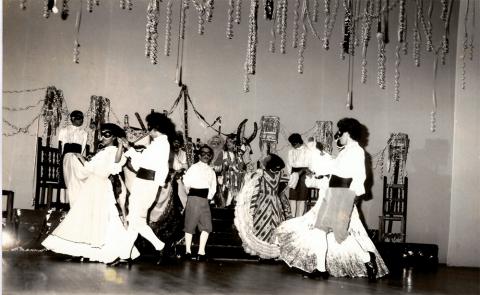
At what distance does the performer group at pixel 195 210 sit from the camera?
16.1 feet

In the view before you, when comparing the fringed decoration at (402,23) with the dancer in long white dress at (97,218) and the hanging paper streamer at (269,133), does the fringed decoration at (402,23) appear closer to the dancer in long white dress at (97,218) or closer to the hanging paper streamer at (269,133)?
the hanging paper streamer at (269,133)

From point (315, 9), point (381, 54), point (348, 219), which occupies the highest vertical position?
point (315, 9)

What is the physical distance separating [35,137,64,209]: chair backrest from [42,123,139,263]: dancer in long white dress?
1.76 meters

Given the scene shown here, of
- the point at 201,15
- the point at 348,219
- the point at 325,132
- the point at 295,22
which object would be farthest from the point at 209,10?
the point at 348,219

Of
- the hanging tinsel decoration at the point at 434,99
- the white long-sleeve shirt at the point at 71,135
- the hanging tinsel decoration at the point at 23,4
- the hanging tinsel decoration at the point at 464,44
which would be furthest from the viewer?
the hanging tinsel decoration at the point at 434,99

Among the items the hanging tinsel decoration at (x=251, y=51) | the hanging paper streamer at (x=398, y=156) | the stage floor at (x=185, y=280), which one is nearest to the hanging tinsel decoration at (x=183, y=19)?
the hanging tinsel decoration at (x=251, y=51)

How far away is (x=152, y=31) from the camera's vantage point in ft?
29.3

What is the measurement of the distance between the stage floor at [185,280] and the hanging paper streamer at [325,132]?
391 cm

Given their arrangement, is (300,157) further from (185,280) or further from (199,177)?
(185,280)

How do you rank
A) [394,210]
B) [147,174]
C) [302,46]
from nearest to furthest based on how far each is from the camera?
[147,174] < [394,210] < [302,46]

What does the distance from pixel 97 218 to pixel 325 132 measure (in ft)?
17.6

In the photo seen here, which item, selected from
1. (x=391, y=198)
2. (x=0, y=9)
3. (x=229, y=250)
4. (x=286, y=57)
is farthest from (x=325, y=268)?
(x=286, y=57)

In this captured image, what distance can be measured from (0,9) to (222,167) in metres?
6.46

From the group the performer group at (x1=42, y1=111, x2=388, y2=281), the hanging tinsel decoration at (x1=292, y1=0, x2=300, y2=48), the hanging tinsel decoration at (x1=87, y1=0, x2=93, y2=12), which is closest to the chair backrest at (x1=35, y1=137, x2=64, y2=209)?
the performer group at (x1=42, y1=111, x2=388, y2=281)
